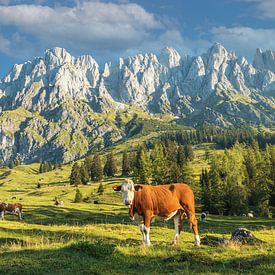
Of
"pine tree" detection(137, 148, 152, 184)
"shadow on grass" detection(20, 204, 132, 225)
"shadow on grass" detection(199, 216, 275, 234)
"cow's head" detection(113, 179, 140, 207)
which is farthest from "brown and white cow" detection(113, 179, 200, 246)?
"pine tree" detection(137, 148, 152, 184)

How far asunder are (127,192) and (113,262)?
429cm

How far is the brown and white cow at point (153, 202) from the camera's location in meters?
18.9

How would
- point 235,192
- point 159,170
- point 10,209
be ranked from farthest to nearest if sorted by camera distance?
point 159,170
point 235,192
point 10,209

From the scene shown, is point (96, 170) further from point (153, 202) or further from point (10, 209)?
point (153, 202)

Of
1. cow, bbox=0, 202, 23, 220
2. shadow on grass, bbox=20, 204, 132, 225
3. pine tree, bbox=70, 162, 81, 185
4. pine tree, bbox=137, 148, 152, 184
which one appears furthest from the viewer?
pine tree, bbox=70, 162, 81, 185

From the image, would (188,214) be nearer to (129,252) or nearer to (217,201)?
(129,252)

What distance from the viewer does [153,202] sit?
19.4 meters

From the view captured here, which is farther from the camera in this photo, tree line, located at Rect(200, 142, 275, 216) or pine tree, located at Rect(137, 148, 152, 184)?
pine tree, located at Rect(137, 148, 152, 184)

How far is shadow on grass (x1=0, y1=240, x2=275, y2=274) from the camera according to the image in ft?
44.5

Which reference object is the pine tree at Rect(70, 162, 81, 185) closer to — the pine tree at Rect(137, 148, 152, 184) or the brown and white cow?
the pine tree at Rect(137, 148, 152, 184)

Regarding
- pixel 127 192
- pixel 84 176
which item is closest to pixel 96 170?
pixel 84 176

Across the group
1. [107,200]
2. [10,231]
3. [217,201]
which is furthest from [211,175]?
[10,231]

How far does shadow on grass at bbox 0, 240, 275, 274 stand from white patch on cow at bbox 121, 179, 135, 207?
8.60 ft

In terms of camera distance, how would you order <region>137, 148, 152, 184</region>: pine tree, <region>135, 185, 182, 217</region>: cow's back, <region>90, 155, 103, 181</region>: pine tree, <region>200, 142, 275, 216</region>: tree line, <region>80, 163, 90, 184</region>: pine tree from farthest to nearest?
<region>90, 155, 103, 181</region>: pine tree, <region>80, 163, 90, 184</region>: pine tree, <region>137, 148, 152, 184</region>: pine tree, <region>200, 142, 275, 216</region>: tree line, <region>135, 185, 182, 217</region>: cow's back
